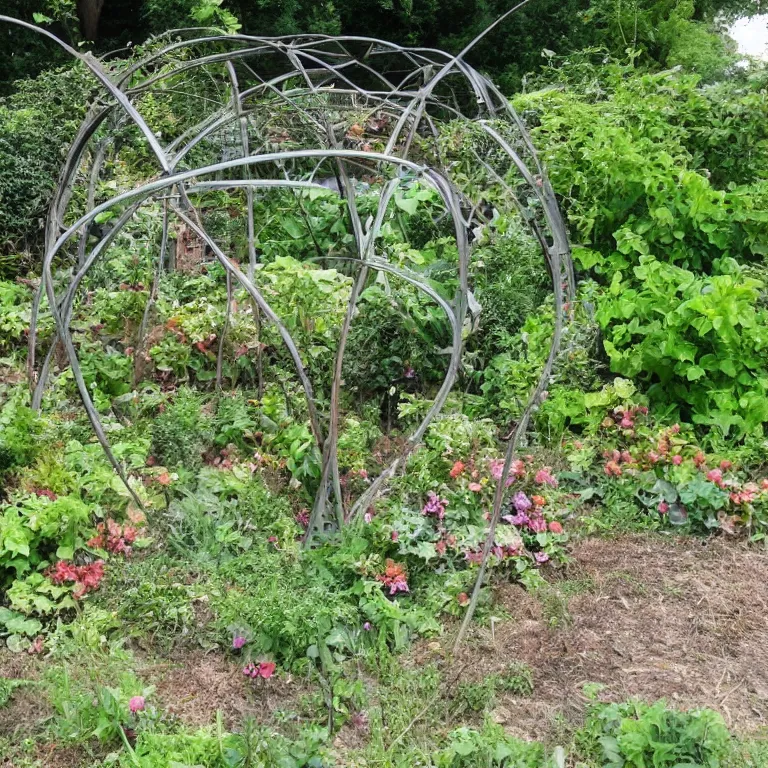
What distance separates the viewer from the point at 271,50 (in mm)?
4215

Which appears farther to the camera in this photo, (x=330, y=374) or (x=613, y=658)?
(x=330, y=374)

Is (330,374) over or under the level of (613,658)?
over

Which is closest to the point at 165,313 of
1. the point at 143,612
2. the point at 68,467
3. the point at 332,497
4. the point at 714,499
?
the point at 68,467

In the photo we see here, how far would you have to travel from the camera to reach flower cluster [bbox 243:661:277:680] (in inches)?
115

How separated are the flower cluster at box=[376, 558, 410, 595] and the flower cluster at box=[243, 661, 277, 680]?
58 centimetres

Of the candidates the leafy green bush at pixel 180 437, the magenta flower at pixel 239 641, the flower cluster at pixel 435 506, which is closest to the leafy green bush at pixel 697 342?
the flower cluster at pixel 435 506

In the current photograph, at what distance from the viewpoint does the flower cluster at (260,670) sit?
2.92 metres

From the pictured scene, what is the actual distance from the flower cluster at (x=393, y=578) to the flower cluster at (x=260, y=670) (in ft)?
1.91

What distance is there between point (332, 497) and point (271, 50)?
90.5 inches

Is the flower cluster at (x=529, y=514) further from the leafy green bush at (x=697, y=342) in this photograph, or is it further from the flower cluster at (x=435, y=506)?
the leafy green bush at (x=697, y=342)

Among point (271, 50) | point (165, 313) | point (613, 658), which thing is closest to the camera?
point (613, 658)

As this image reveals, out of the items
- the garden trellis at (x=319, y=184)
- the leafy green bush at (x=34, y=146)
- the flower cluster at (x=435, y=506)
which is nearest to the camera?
the garden trellis at (x=319, y=184)

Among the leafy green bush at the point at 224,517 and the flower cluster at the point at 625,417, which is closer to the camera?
the leafy green bush at the point at 224,517

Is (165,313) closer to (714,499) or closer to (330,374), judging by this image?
(330,374)
